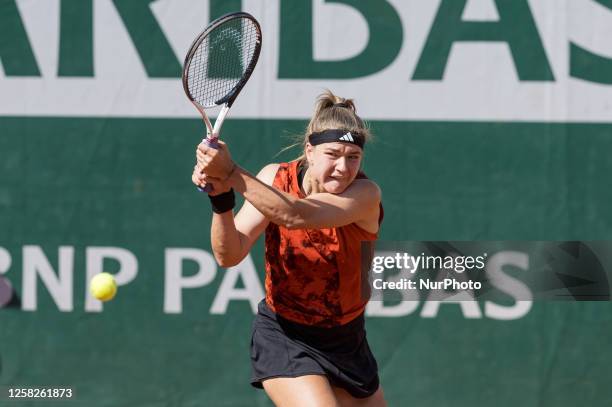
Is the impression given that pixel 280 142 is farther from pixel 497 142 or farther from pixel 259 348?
pixel 259 348

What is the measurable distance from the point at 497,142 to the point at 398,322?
891 millimetres

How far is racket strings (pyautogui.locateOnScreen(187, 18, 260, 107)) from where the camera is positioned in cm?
305

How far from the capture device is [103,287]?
13.6 ft

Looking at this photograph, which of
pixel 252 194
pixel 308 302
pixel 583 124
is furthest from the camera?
pixel 583 124

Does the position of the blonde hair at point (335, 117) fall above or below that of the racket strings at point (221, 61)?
below

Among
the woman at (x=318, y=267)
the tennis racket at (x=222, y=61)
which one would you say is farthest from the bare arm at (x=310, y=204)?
the tennis racket at (x=222, y=61)

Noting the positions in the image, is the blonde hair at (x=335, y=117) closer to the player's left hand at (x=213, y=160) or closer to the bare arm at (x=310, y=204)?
the bare arm at (x=310, y=204)

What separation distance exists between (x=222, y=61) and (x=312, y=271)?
2.58 feet

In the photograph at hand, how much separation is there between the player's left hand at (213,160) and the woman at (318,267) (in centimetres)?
22

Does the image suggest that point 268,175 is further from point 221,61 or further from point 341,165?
point 221,61

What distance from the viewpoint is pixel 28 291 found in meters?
4.41

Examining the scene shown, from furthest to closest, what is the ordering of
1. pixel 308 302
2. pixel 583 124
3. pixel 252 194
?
pixel 583 124 < pixel 308 302 < pixel 252 194

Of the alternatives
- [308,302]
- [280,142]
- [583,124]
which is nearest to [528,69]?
[583,124]

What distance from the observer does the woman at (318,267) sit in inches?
115
